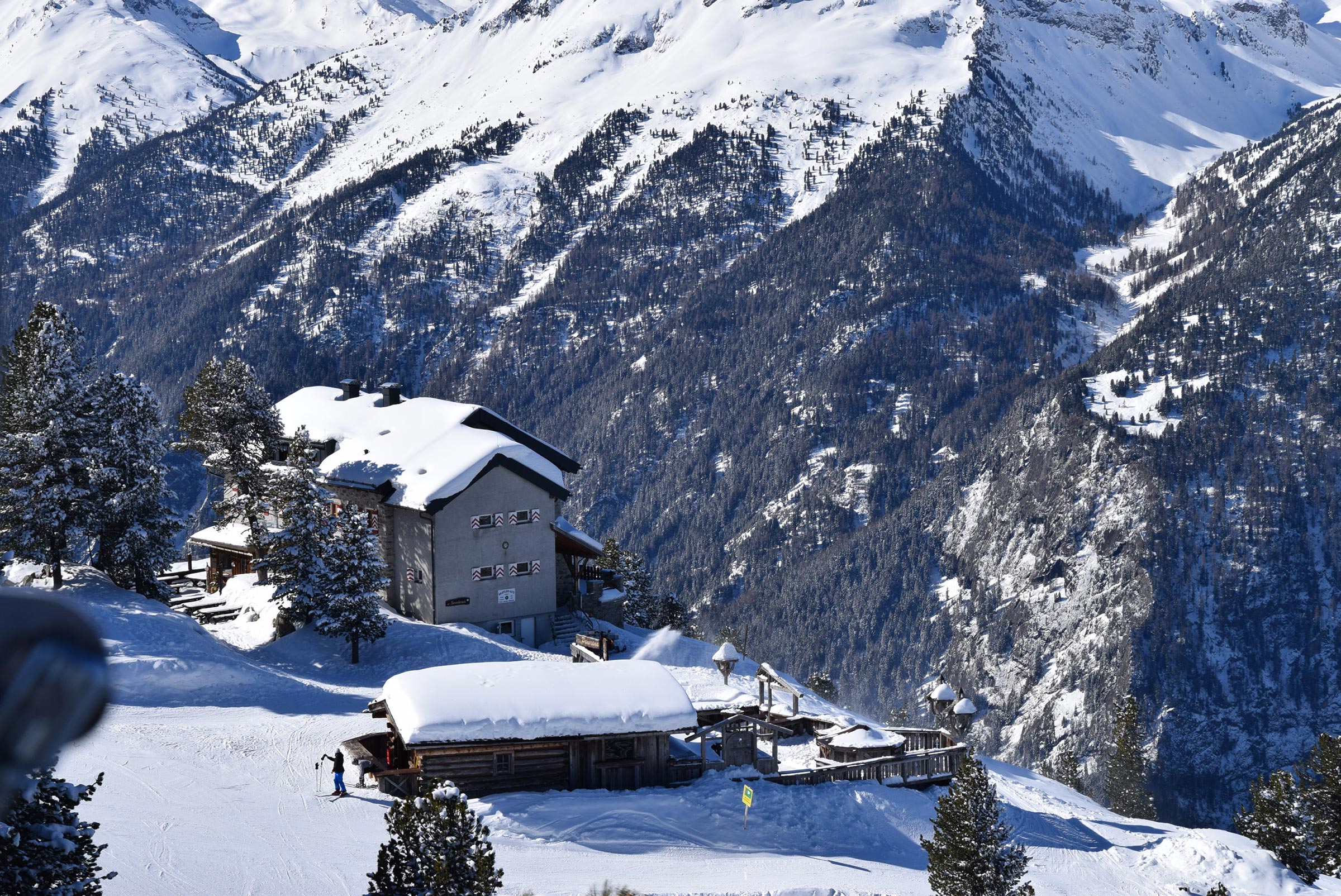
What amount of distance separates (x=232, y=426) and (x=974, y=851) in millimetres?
41205

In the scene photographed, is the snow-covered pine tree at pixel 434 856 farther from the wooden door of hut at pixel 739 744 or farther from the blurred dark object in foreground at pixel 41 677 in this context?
the blurred dark object in foreground at pixel 41 677

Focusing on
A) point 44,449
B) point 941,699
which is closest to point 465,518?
point 44,449

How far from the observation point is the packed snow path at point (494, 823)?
2977cm

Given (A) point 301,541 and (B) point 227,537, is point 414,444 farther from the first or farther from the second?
(B) point 227,537

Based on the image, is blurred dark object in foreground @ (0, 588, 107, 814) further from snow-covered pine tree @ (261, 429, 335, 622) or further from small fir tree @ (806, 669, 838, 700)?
small fir tree @ (806, 669, 838, 700)

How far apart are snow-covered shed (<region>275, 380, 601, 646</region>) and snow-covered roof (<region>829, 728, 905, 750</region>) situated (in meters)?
20.6

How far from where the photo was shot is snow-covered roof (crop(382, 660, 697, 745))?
35.3m

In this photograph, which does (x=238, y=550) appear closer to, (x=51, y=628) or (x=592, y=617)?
(x=592, y=617)

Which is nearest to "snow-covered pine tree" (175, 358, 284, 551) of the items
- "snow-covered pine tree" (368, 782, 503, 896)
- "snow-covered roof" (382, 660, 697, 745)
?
"snow-covered roof" (382, 660, 697, 745)

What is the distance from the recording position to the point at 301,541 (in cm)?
5094

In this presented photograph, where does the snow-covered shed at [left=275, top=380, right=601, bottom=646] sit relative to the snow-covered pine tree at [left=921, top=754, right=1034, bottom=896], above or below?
above

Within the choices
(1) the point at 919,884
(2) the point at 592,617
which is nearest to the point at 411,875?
(1) the point at 919,884

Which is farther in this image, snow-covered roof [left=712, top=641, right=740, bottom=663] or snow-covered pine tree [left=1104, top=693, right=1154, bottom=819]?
snow-covered pine tree [left=1104, top=693, right=1154, bottom=819]

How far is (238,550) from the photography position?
62.0 m
